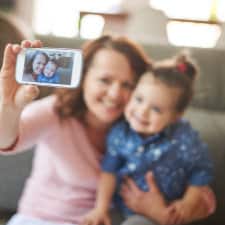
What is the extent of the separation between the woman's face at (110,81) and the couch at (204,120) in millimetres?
47

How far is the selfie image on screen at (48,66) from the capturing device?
0.66 meters

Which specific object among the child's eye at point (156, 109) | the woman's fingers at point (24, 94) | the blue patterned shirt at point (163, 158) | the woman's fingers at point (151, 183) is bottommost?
the woman's fingers at point (151, 183)

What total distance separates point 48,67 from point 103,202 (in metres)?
0.24

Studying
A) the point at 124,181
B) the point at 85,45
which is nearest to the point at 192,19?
the point at 85,45

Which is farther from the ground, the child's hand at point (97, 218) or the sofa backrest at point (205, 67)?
the sofa backrest at point (205, 67)

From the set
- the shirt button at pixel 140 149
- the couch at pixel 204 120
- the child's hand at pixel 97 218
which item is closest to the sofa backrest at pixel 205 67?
the couch at pixel 204 120

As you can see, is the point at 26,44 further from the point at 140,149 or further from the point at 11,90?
the point at 140,149

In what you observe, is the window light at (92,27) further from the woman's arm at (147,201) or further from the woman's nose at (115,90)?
the woman's arm at (147,201)

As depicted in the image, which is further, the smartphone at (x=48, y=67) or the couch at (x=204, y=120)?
the couch at (x=204, y=120)

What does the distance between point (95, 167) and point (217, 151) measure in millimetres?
194

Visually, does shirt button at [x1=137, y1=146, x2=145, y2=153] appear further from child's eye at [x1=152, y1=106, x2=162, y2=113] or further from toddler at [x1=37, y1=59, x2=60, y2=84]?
toddler at [x1=37, y1=59, x2=60, y2=84]

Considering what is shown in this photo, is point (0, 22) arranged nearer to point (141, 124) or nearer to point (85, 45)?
point (85, 45)

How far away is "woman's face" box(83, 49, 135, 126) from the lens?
748 mm

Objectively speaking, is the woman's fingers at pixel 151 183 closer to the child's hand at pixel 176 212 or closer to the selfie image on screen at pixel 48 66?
the child's hand at pixel 176 212
